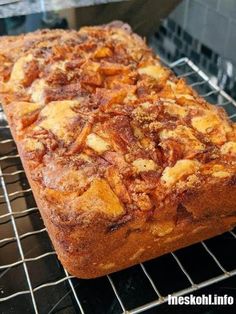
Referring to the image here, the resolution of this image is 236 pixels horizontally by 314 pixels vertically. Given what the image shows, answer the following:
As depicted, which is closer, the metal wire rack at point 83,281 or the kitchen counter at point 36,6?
the metal wire rack at point 83,281

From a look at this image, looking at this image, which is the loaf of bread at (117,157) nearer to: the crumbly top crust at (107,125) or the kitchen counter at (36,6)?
the crumbly top crust at (107,125)

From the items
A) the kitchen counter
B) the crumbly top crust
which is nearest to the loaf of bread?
the crumbly top crust

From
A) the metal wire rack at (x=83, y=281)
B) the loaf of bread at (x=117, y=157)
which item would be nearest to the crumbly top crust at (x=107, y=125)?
the loaf of bread at (x=117, y=157)

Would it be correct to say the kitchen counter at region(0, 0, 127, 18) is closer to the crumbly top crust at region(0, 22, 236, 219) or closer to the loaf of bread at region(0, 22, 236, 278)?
the crumbly top crust at region(0, 22, 236, 219)

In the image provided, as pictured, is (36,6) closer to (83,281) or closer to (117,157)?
(117,157)

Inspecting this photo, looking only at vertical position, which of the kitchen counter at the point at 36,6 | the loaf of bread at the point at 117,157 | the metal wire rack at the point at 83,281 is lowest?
the metal wire rack at the point at 83,281

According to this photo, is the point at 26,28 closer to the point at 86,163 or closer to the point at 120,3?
the point at 120,3

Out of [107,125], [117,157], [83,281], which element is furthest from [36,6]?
[83,281]

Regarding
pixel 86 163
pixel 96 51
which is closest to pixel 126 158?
pixel 86 163
